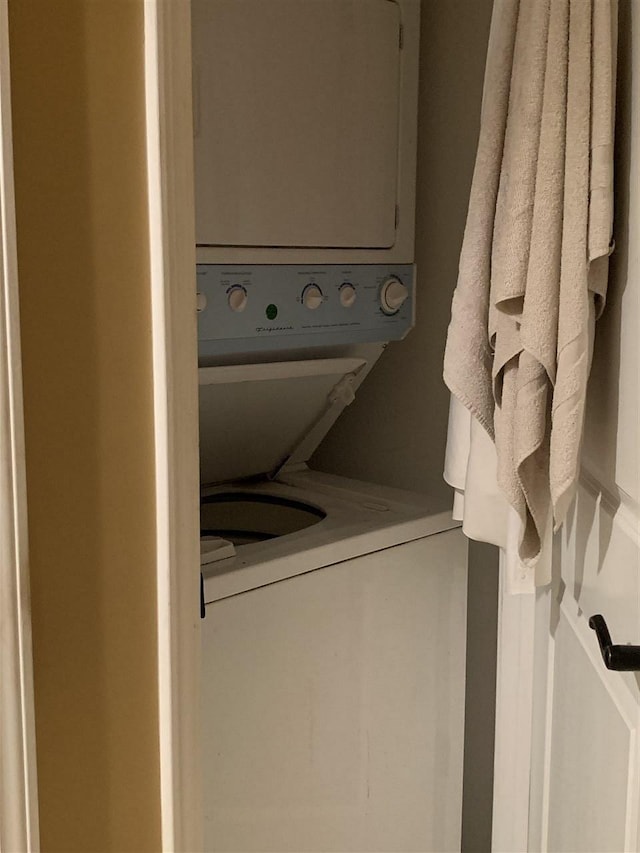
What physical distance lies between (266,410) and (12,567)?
0.91 metres

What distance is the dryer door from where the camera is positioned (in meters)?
1.35

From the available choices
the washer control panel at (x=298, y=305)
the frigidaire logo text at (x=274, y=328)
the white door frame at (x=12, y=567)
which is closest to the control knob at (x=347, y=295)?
the washer control panel at (x=298, y=305)

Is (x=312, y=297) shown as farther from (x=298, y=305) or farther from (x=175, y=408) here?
(x=175, y=408)

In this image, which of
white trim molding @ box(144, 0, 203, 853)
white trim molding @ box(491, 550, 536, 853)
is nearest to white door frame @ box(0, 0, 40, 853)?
white trim molding @ box(144, 0, 203, 853)

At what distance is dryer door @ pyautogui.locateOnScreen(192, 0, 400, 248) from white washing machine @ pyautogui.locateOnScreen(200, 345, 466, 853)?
26 centimetres

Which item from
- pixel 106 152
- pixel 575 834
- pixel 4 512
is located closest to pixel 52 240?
pixel 106 152

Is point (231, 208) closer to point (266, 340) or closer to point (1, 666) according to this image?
point (266, 340)

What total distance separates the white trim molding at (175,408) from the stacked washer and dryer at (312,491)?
1.12 ft

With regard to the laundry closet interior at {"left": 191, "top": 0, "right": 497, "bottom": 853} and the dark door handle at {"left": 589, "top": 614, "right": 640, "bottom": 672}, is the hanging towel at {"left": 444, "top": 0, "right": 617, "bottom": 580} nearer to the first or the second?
the dark door handle at {"left": 589, "top": 614, "right": 640, "bottom": 672}

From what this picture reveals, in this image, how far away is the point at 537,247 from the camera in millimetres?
1031

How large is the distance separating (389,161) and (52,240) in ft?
3.04

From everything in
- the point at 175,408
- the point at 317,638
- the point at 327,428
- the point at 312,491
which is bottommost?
the point at 317,638

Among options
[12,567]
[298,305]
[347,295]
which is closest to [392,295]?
[347,295]

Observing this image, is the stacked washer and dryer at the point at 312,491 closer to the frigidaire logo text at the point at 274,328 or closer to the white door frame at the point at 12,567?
the frigidaire logo text at the point at 274,328
